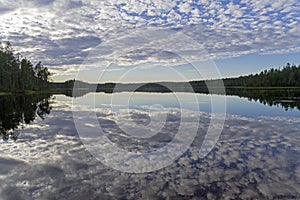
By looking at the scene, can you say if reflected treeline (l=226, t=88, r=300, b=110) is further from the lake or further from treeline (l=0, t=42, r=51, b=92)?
treeline (l=0, t=42, r=51, b=92)

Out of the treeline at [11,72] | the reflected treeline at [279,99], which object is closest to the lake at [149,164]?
the reflected treeline at [279,99]

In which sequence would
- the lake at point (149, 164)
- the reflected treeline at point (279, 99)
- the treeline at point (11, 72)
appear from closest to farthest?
the lake at point (149, 164)
the reflected treeline at point (279, 99)
the treeline at point (11, 72)

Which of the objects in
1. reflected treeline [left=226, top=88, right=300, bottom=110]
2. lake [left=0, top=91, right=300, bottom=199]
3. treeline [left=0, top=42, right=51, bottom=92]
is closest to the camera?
lake [left=0, top=91, right=300, bottom=199]

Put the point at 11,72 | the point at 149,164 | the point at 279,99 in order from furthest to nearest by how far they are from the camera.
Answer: the point at 11,72
the point at 279,99
the point at 149,164

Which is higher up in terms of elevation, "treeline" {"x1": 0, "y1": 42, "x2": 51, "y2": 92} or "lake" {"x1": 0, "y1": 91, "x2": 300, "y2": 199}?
"treeline" {"x1": 0, "y1": 42, "x2": 51, "y2": 92}

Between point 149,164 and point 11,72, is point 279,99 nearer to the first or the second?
point 149,164

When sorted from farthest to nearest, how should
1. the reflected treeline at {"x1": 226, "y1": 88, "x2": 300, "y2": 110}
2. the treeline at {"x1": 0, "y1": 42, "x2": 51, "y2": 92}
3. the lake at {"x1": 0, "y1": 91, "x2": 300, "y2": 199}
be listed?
1. the treeline at {"x1": 0, "y1": 42, "x2": 51, "y2": 92}
2. the reflected treeline at {"x1": 226, "y1": 88, "x2": 300, "y2": 110}
3. the lake at {"x1": 0, "y1": 91, "x2": 300, "y2": 199}

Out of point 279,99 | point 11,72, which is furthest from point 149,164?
point 11,72

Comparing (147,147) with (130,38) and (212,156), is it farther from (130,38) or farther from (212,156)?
(130,38)

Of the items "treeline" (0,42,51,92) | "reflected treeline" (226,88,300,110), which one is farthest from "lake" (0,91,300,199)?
"treeline" (0,42,51,92)

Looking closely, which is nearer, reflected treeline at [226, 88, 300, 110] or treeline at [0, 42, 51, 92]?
reflected treeline at [226, 88, 300, 110]

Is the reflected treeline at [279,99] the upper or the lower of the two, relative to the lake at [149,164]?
upper

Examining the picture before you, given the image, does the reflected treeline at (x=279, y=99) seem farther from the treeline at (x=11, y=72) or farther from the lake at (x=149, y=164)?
the treeline at (x=11, y=72)

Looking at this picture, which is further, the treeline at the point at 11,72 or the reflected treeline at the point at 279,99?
the treeline at the point at 11,72
